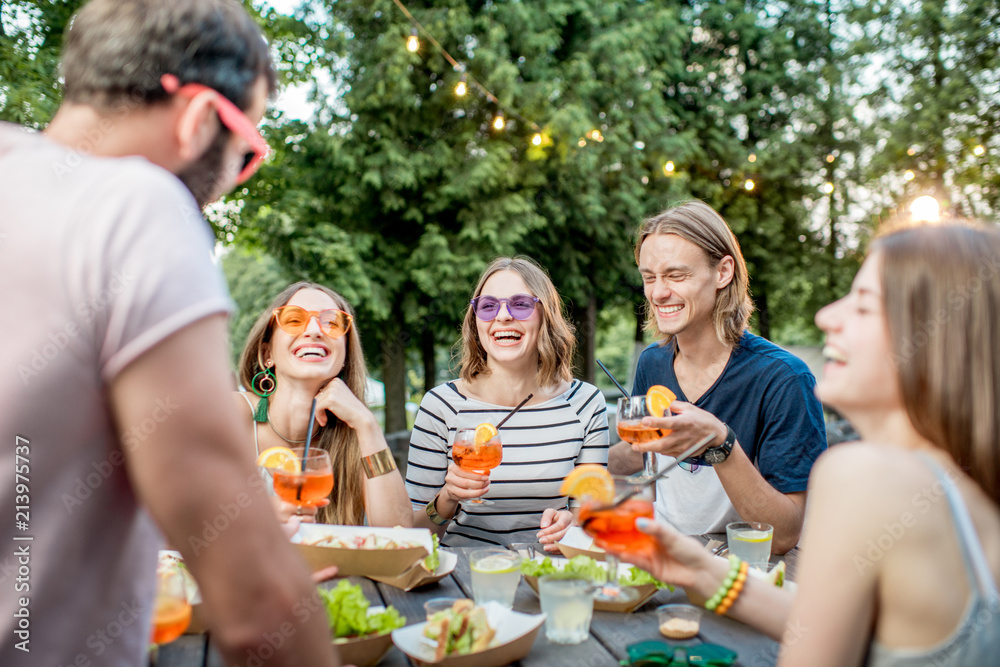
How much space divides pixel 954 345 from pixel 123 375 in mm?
1370

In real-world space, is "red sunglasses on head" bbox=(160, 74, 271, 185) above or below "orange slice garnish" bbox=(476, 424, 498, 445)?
above

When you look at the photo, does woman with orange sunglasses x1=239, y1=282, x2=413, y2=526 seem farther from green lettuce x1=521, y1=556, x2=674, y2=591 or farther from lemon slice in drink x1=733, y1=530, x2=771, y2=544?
lemon slice in drink x1=733, y1=530, x2=771, y2=544

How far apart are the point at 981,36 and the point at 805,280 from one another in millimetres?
5118

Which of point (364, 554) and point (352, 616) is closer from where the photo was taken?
point (352, 616)

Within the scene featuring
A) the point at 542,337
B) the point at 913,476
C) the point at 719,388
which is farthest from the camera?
the point at 542,337

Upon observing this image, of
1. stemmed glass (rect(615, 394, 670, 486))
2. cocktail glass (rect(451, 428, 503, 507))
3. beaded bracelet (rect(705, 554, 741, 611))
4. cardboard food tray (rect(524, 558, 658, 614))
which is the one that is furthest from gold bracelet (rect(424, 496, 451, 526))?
beaded bracelet (rect(705, 554, 741, 611))

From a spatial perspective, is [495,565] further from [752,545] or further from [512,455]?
[512,455]

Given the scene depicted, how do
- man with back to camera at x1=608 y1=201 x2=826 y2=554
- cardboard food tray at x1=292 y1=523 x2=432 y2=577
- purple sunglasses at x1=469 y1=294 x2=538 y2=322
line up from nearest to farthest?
cardboard food tray at x1=292 y1=523 x2=432 y2=577, man with back to camera at x1=608 y1=201 x2=826 y2=554, purple sunglasses at x1=469 y1=294 x2=538 y2=322

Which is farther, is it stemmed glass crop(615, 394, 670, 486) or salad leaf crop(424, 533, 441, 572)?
stemmed glass crop(615, 394, 670, 486)

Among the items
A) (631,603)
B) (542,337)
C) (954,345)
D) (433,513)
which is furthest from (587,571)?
(542,337)

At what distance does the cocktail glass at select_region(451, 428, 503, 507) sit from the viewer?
9.55ft

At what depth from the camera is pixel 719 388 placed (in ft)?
11.0

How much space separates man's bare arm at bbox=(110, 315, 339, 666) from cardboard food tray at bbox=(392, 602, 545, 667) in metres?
0.76

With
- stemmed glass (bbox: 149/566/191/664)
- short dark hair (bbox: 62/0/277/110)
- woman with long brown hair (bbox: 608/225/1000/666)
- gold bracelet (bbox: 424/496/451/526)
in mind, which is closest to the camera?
short dark hair (bbox: 62/0/277/110)
